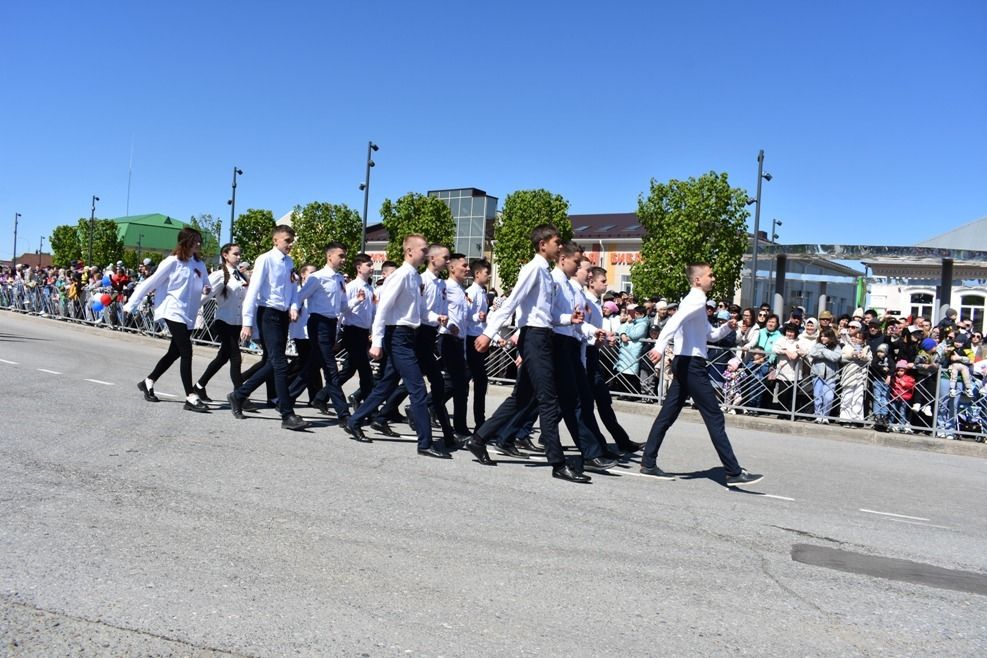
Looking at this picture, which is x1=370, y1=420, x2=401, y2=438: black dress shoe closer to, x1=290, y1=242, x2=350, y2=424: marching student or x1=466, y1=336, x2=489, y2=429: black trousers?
x1=290, y1=242, x2=350, y2=424: marching student

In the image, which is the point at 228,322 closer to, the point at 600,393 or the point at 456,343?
the point at 456,343

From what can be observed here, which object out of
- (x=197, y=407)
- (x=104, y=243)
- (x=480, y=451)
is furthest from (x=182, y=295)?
(x=104, y=243)

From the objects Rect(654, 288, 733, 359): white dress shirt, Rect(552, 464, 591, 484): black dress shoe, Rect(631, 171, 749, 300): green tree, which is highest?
Rect(631, 171, 749, 300): green tree

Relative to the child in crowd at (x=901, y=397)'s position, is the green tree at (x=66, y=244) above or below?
above

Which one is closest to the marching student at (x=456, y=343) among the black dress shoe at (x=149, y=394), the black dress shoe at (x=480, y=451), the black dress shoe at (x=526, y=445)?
the black dress shoe at (x=526, y=445)

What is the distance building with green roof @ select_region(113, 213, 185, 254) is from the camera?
130250 millimetres

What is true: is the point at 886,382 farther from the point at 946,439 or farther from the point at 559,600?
the point at 559,600

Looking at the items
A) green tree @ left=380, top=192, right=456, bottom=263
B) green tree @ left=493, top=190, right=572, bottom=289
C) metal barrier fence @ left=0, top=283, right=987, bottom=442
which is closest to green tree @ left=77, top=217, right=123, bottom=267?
green tree @ left=380, top=192, right=456, bottom=263

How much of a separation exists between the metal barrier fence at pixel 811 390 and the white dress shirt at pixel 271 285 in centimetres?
648

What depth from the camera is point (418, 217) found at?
66.5m

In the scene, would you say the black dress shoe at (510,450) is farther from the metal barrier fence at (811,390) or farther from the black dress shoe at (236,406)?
the metal barrier fence at (811,390)

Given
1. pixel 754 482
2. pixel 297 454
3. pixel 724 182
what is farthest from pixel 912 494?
pixel 724 182

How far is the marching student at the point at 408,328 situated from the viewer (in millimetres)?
7750

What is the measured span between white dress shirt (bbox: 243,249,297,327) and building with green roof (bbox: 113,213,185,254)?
5025 inches
